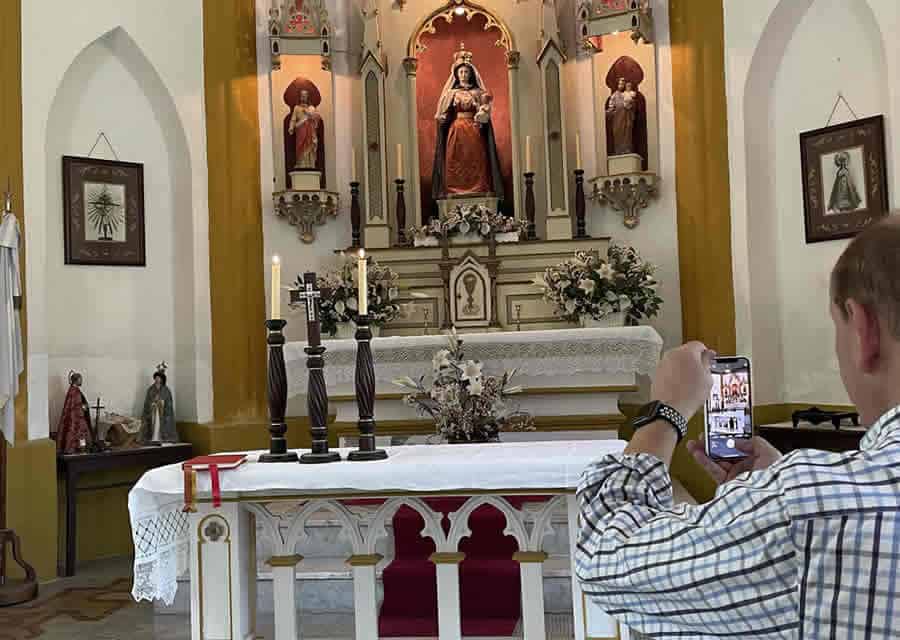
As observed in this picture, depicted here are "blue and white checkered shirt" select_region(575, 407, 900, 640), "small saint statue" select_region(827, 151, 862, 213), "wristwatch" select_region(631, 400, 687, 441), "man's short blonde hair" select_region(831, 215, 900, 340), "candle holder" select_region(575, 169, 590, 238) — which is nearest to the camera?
"blue and white checkered shirt" select_region(575, 407, 900, 640)

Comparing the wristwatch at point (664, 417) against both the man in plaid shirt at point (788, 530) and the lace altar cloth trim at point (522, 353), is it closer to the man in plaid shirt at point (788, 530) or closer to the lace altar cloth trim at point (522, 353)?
the man in plaid shirt at point (788, 530)

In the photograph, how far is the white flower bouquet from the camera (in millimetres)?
8648

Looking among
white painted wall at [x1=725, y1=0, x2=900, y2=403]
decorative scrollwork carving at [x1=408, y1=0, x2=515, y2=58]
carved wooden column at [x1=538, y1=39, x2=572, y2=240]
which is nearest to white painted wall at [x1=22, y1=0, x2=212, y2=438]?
decorative scrollwork carving at [x1=408, y1=0, x2=515, y2=58]

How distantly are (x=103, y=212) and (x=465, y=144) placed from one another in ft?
10.6

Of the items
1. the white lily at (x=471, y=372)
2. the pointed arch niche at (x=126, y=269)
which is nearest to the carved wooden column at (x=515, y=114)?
the pointed arch niche at (x=126, y=269)

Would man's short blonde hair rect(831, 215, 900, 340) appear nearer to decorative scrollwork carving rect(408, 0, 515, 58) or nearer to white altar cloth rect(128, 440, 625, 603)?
white altar cloth rect(128, 440, 625, 603)

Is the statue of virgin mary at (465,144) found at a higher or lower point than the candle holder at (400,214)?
higher

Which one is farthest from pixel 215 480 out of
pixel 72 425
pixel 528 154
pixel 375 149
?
pixel 375 149

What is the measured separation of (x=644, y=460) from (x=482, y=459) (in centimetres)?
202

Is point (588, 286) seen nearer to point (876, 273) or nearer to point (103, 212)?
point (103, 212)

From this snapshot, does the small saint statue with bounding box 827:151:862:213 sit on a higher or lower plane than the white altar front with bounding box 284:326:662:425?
higher

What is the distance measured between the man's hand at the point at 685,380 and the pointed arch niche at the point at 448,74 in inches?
299

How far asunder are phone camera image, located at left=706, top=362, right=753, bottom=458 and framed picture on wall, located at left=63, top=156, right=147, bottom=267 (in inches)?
277

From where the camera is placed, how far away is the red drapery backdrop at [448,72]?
30.5 feet
